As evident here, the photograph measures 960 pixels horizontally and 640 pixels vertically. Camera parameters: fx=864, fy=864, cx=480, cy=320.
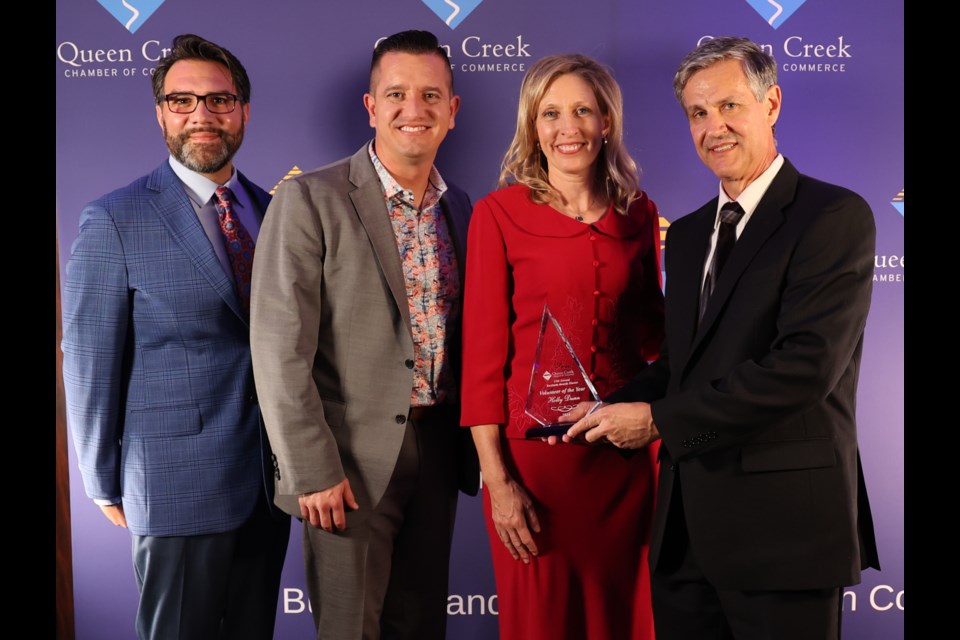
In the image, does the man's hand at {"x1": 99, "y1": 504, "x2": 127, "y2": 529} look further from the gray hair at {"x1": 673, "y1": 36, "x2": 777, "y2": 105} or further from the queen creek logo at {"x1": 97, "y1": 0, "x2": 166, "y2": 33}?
the gray hair at {"x1": 673, "y1": 36, "x2": 777, "y2": 105}

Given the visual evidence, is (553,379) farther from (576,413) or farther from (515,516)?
(515,516)

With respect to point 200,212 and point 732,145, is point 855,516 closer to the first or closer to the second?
Result: point 732,145

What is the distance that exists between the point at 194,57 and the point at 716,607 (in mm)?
2438

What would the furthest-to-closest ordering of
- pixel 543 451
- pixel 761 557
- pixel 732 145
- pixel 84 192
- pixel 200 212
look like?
1. pixel 84 192
2. pixel 200 212
3. pixel 543 451
4. pixel 732 145
5. pixel 761 557

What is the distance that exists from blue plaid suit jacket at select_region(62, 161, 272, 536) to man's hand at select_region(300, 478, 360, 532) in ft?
1.03

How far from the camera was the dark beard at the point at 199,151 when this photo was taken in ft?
9.59

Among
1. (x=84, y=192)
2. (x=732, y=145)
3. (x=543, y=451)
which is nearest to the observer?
(x=732, y=145)

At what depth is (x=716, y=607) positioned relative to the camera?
241 cm

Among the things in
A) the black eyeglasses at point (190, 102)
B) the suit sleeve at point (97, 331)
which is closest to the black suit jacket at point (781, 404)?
the suit sleeve at point (97, 331)

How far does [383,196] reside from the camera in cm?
281

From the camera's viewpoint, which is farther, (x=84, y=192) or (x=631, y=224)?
(x=84, y=192)

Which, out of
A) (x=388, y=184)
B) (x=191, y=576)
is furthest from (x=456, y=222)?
(x=191, y=576)

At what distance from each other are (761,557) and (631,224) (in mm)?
1082

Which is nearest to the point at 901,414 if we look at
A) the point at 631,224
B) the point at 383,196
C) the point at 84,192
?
the point at 631,224
